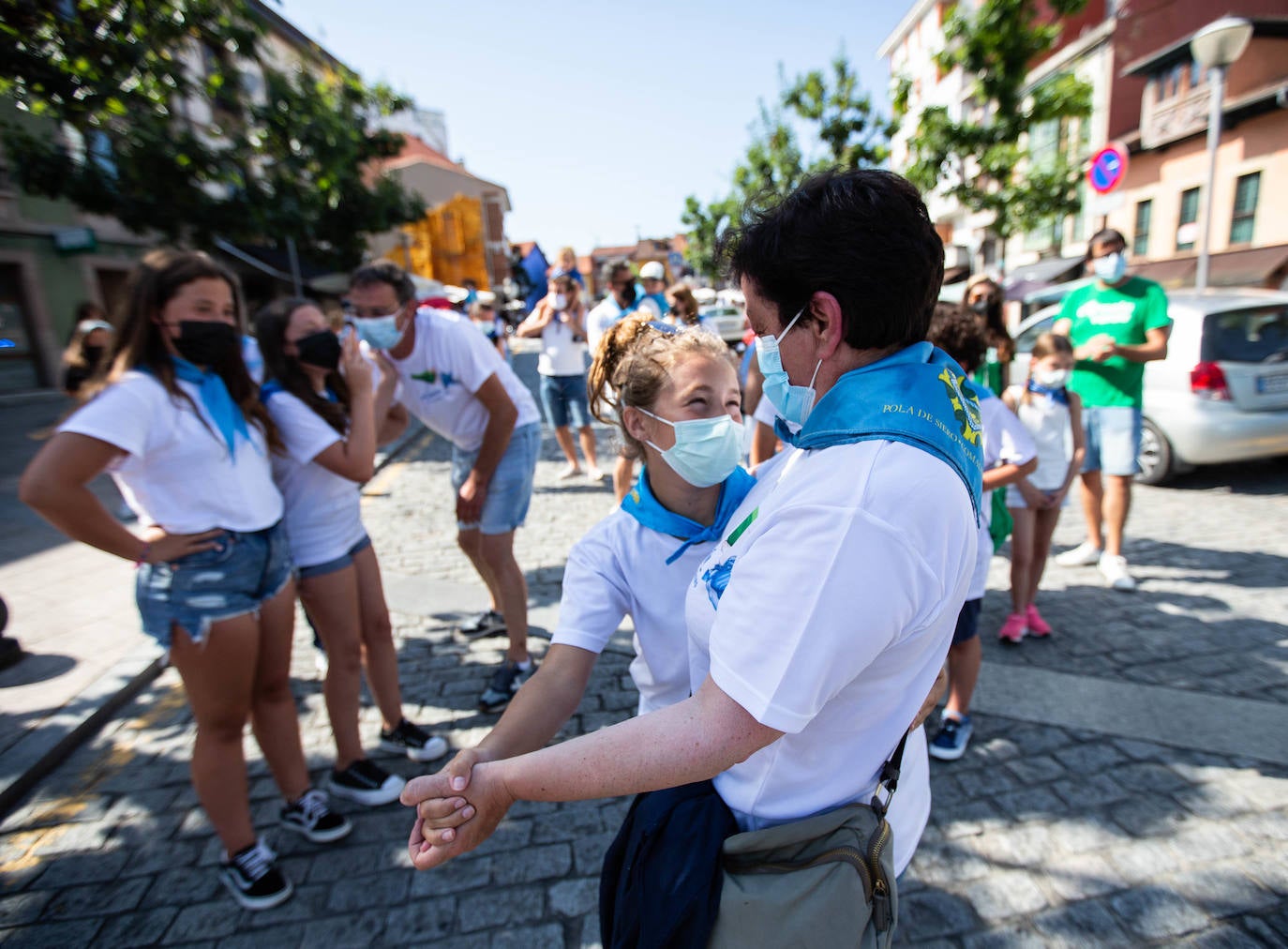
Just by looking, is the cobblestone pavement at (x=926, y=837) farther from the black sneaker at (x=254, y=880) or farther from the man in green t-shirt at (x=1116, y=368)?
the man in green t-shirt at (x=1116, y=368)

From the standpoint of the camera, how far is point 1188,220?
19.2 metres

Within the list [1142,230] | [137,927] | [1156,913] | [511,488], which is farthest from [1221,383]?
[1142,230]

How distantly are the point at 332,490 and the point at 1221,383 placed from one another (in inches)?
283

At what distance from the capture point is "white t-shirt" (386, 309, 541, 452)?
3.41m

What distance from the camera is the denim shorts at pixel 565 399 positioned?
24.8ft

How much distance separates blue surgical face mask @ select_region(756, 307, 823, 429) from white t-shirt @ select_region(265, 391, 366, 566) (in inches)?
76.3

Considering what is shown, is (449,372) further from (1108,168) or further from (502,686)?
(1108,168)

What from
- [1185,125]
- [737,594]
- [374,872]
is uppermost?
[1185,125]

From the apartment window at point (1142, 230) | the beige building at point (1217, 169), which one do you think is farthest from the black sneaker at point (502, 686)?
the apartment window at point (1142, 230)

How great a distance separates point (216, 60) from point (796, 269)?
11.9 m

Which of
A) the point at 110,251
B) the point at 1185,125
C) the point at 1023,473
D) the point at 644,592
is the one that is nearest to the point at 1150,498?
the point at 1023,473

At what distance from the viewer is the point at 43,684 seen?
12.4 feet

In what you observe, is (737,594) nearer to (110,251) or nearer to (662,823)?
(662,823)

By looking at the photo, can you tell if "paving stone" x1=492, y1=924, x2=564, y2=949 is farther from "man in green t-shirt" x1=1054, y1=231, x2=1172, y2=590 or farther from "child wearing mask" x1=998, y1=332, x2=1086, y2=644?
"man in green t-shirt" x1=1054, y1=231, x2=1172, y2=590
